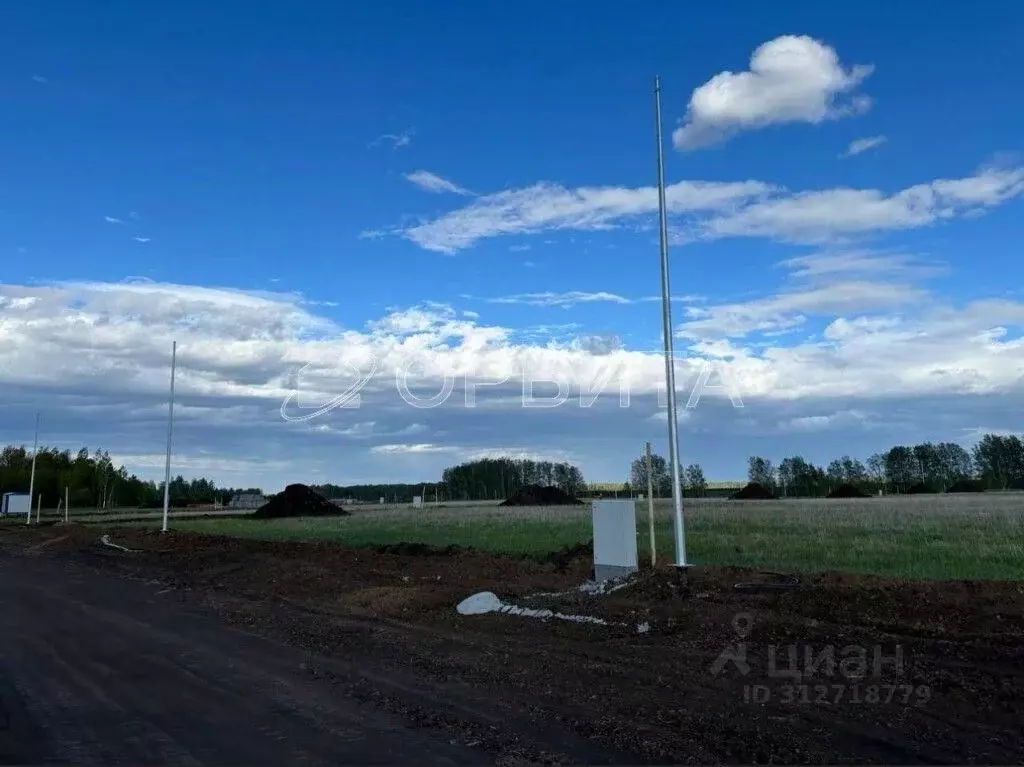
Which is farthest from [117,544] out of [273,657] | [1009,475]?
[1009,475]

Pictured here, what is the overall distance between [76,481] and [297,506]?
62.4 metres

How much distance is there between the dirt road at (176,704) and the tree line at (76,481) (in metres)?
106

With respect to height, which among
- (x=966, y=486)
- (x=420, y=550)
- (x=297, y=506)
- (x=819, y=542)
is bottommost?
(x=420, y=550)

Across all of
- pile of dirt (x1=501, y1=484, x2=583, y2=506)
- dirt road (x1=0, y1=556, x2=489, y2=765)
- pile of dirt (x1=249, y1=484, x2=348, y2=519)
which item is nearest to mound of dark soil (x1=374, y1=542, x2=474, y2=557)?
dirt road (x1=0, y1=556, x2=489, y2=765)

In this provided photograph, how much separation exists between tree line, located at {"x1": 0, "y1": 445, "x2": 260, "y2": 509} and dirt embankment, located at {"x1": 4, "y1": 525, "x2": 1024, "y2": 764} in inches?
4199

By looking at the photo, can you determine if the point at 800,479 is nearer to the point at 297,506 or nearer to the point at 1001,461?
the point at 1001,461

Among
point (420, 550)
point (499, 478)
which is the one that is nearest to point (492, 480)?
point (499, 478)

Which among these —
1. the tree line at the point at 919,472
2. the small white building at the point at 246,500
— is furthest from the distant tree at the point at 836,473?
the small white building at the point at 246,500

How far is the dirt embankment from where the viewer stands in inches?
288

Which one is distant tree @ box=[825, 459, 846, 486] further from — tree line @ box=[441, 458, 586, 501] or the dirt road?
the dirt road

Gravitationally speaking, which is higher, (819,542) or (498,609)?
(819,542)

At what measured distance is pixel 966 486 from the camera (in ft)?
460

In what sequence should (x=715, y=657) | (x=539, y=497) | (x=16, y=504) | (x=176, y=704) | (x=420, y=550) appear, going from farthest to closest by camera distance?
1. (x=539, y=497)
2. (x=16, y=504)
3. (x=420, y=550)
4. (x=715, y=657)
5. (x=176, y=704)

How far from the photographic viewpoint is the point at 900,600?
1223 cm
